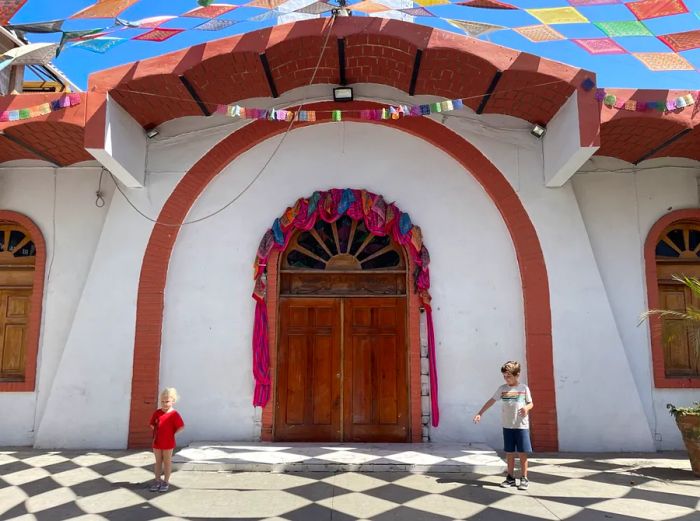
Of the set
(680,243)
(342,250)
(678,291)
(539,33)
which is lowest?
(678,291)

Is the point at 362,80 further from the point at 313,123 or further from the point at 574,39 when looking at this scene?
the point at 574,39

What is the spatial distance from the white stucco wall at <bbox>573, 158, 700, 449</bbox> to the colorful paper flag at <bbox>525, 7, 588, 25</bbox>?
2.51m

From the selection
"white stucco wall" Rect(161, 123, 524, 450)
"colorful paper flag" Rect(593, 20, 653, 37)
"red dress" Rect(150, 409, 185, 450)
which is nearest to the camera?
"red dress" Rect(150, 409, 185, 450)

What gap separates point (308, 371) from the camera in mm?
7688

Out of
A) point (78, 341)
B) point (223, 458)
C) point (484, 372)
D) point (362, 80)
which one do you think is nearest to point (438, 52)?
point (362, 80)

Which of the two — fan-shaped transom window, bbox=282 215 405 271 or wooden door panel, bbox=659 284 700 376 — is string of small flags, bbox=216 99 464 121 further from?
wooden door panel, bbox=659 284 700 376

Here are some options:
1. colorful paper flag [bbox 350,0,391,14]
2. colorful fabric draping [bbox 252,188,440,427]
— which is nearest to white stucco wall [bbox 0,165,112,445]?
colorful fabric draping [bbox 252,188,440,427]

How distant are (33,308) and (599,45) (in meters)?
8.26

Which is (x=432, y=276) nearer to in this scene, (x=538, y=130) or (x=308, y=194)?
(x=308, y=194)

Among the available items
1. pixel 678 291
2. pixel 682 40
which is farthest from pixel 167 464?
pixel 682 40

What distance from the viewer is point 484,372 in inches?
297

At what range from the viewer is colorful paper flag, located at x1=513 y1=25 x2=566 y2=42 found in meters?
6.57

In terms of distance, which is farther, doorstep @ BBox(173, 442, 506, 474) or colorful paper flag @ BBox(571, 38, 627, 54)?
colorful paper flag @ BBox(571, 38, 627, 54)

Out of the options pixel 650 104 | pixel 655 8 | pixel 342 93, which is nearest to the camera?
pixel 655 8
